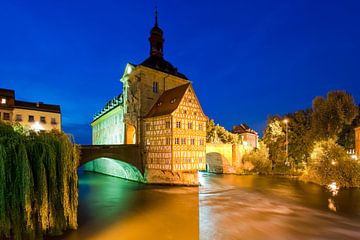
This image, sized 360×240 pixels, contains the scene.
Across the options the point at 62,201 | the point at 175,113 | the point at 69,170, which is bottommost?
the point at 62,201

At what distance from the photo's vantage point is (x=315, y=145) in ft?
89.6

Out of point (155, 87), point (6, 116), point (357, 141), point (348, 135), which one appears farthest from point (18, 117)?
point (348, 135)

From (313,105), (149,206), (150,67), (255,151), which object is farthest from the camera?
(255,151)

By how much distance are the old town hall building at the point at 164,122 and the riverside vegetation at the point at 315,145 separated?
→ 42.5 feet

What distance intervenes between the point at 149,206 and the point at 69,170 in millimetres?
7865

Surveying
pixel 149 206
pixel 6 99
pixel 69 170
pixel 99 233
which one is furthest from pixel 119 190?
pixel 6 99

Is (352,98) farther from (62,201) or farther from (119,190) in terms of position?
(62,201)

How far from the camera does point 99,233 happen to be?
11.1 meters

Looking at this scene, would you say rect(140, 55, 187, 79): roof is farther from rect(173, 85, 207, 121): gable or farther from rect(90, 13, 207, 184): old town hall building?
rect(173, 85, 207, 121): gable

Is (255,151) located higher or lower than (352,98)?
lower

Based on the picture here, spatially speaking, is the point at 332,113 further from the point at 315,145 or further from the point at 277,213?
the point at 277,213

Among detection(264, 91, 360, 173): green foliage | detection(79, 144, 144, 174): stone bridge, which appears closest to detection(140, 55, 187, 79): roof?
detection(79, 144, 144, 174): stone bridge

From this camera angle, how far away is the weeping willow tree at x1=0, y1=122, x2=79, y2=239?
7809mm

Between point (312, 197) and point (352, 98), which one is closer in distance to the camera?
point (312, 197)
